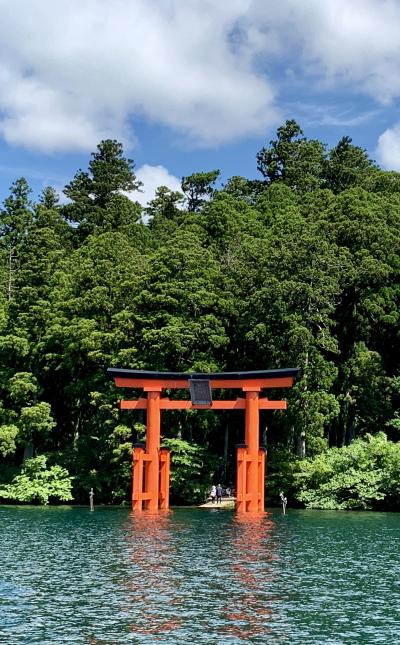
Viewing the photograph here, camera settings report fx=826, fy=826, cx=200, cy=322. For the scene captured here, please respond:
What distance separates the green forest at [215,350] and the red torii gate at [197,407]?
2739mm

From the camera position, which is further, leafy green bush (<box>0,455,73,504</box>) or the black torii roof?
leafy green bush (<box>0,455,73,504</box>)

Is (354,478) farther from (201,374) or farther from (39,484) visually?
(39,484)

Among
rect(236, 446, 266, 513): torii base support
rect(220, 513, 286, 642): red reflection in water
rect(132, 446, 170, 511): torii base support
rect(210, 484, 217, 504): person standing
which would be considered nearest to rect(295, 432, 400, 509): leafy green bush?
rect(236, 446, 266, 513): torii base support

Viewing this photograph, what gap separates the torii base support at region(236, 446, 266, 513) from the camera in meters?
35.1

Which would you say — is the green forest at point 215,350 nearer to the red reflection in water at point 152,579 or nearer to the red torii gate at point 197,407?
the red torii gate at point 197,407

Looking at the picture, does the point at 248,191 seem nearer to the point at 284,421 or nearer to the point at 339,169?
the point at 339,169

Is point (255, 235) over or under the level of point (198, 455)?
over

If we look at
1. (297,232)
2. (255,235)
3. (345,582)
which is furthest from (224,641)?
(255,235)

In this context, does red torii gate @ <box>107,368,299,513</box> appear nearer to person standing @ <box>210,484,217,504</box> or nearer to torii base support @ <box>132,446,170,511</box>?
torii base support @ <box>132,446,170,511</box>

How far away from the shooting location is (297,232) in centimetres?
4397

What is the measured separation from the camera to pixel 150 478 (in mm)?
36438

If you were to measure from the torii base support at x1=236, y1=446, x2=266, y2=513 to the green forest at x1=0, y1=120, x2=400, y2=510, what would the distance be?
3378 millimetres

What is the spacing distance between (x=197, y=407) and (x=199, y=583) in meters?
19.8

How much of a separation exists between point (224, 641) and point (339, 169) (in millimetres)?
62264
